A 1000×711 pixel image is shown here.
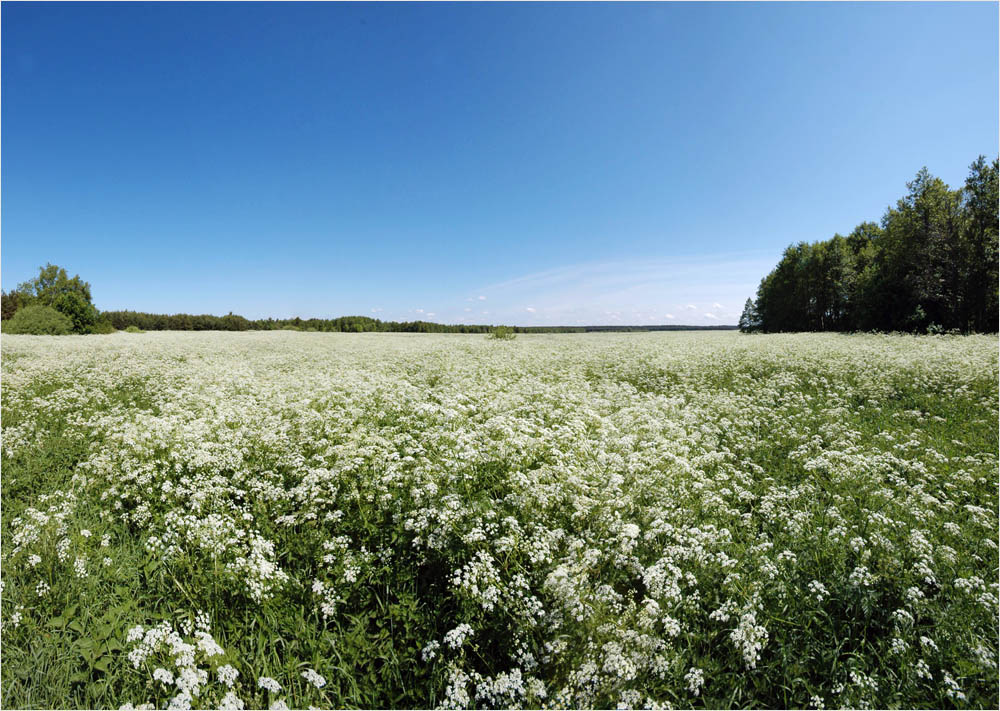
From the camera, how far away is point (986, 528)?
448cm

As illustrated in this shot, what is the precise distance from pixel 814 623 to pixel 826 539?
1059mm

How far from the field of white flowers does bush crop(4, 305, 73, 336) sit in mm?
52558

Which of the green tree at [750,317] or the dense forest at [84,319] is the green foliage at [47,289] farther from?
the green tree at [750,317]

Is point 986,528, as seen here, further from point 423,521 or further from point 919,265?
point 919,265

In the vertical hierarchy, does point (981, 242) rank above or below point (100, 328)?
above

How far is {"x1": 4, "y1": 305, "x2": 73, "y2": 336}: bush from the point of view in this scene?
41.0 m

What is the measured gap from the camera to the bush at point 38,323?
41.0m

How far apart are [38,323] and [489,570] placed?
6202 cm

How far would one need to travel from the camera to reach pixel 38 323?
41.6 metres

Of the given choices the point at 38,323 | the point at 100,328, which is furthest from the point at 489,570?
the point at 100,328

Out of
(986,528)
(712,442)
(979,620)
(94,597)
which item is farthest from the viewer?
(712,442)

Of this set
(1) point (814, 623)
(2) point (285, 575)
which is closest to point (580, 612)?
(1) point (814, 623)

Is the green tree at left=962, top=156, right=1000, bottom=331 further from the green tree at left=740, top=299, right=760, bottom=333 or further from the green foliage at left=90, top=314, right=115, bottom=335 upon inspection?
the green foliage at left=90, top=314, right=115, bottom=335

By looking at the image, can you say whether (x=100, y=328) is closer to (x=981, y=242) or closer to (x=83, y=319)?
(x=83, y=319)
